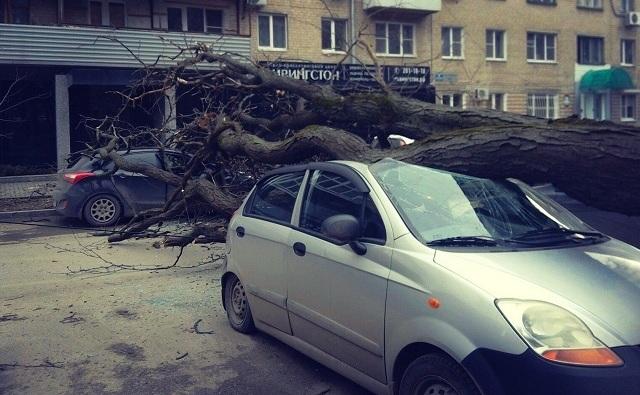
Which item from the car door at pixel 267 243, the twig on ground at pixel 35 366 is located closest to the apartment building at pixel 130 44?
the car door at pixel 267 243

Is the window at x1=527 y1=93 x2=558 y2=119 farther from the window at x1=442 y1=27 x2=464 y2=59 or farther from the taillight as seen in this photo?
the taillight

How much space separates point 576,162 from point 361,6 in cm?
2528

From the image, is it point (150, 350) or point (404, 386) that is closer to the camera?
point (404, 386)

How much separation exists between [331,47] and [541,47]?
1245 cm

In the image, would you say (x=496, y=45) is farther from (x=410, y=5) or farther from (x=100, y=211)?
(x=100, y=211)

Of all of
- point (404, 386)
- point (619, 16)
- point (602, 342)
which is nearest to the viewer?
point (602, 342)

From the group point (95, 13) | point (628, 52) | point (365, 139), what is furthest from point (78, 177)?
point (628, 52)

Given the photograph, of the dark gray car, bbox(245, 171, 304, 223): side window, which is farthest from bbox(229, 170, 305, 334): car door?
the dark gray car

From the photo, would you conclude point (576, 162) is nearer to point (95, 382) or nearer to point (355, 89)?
point (95, 382)

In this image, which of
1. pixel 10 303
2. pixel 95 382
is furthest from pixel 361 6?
pixel 95 382

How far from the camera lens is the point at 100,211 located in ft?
42.5

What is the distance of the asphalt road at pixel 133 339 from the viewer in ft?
15.9

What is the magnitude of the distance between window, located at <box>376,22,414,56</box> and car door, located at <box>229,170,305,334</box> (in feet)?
83.1

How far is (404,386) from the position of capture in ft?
12.2
